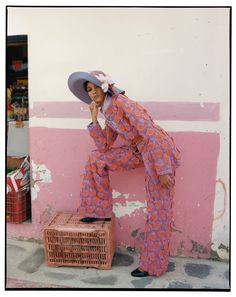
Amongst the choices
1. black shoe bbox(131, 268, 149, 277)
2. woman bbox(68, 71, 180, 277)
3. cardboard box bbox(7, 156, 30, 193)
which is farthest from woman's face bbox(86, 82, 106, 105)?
Answer: black shoe bbox(131, 268, 149, 277)

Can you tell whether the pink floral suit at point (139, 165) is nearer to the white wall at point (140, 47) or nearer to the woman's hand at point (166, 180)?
the woman's hand at point (166, 180)

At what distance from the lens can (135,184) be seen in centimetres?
373

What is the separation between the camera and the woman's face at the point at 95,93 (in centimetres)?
320

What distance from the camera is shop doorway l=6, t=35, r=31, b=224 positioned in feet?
13.1

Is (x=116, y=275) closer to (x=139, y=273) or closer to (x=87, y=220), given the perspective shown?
(x=139, y=273)

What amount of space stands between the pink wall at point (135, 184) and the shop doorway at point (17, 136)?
7.7 inches

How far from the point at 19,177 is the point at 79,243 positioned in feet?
3.66

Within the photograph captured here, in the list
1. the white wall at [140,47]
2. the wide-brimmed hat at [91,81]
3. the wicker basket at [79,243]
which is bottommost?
the wicker basket at [79,243]

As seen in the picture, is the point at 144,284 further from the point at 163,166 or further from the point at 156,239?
the point at 163,166

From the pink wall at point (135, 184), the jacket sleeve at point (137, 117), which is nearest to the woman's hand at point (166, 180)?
the jacket sleeve at point (137, 117)

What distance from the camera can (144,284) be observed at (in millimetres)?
3195

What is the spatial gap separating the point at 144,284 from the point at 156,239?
0.41m

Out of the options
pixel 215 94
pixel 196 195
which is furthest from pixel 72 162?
pixel 215 94

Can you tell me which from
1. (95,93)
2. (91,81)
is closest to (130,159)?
(95,93)
